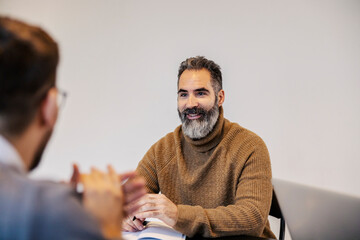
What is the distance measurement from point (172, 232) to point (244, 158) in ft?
1.66

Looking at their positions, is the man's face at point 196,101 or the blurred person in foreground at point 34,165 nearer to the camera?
the blurred person in foreground at point 34,165

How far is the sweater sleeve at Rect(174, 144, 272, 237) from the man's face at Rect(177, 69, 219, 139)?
33cm

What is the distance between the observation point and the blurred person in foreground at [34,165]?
45 cm

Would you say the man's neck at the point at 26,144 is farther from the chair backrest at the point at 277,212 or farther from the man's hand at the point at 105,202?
the chair backrest at the point at 277,212

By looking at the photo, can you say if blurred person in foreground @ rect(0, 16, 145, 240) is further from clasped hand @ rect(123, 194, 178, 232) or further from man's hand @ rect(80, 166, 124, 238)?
clasped hand @ rect(123, 194, 178, 232)

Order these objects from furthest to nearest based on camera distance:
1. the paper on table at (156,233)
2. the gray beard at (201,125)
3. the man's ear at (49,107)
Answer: the gray beard at (201,125) < the paper on table at (156,233) < the man's ear at (49,107)

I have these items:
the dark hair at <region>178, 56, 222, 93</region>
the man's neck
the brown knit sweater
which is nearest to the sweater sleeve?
the brown knit sweater

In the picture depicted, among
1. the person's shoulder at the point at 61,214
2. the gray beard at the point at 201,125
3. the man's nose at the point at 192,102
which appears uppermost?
the man's nose at the point at 192,102

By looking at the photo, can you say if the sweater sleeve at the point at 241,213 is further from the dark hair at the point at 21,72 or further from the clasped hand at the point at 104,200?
the dark hair at the point at 21,72

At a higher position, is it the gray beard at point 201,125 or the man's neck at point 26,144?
the man's neck at point 26,144

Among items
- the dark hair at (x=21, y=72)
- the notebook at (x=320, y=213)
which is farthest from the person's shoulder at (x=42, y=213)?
the notebook at (x=320, y=213)

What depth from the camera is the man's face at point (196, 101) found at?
1550 mm

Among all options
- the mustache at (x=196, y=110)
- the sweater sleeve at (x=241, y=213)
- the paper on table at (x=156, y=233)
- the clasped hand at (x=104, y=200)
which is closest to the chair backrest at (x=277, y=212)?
the sweater sleeve at (x=241, y=213)

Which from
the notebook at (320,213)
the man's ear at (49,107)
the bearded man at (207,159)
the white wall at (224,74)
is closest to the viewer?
the man's ear at (49,107)
